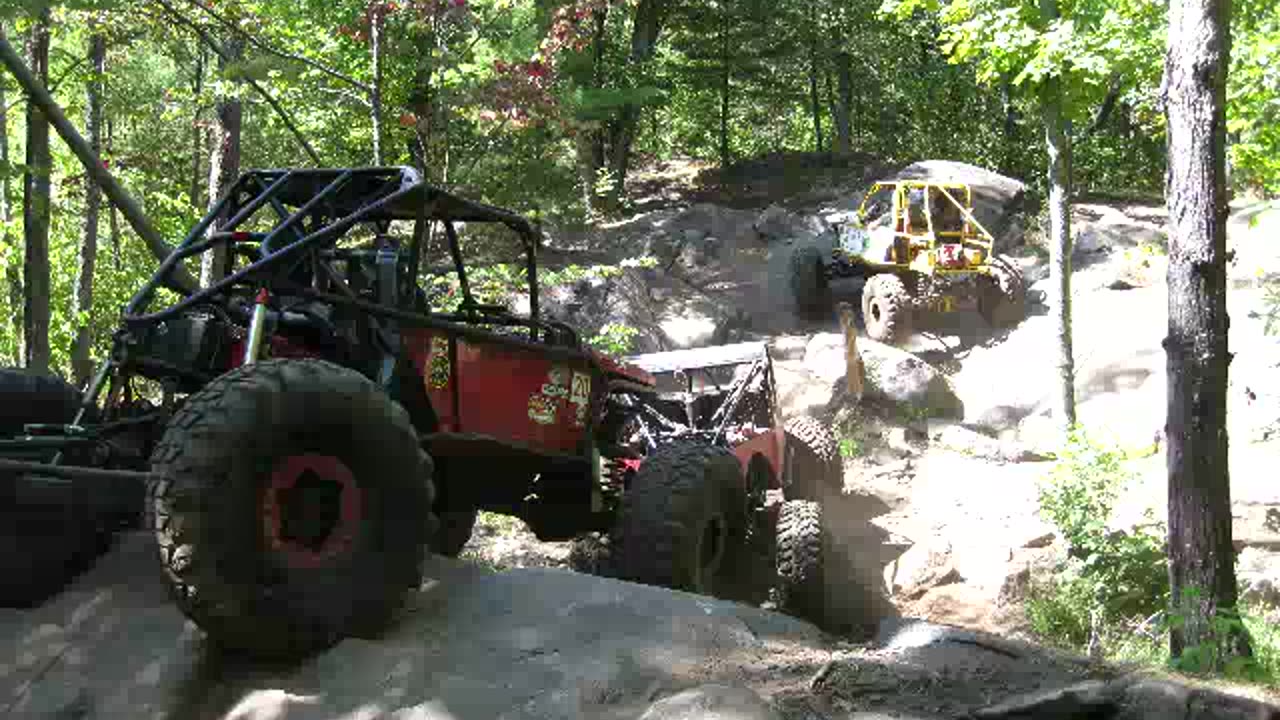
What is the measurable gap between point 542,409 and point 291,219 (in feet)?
5.12

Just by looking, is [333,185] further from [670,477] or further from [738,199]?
[738,199]

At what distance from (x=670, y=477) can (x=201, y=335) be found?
7.30 ft

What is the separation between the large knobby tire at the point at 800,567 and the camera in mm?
6996

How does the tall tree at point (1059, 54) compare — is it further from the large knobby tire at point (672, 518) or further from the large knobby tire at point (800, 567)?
the large knobby tire at point (672, 518)

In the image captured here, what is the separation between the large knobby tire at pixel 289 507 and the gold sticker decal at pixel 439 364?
3.08 feet

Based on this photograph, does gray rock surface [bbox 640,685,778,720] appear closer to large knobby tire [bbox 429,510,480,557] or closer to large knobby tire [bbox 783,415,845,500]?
large knobby tire [bbox 429,510,480,557]

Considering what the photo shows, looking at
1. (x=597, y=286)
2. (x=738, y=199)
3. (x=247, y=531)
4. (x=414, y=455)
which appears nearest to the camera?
(x=247, y=531)

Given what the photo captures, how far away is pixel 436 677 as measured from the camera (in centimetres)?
376

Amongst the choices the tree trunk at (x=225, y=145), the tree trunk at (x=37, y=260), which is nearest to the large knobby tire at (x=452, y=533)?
the tree trunk at (x=225, y=145)

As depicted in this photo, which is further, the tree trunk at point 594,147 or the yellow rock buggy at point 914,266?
the tree trunk at point 594,147

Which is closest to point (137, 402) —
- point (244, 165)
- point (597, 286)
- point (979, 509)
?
point (979, 509)

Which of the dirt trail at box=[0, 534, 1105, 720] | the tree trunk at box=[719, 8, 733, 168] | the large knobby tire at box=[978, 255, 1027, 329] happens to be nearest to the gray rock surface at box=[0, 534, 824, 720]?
the dirt trail at box=[0, 534, 1105, 720]

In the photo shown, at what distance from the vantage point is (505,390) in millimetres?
5555

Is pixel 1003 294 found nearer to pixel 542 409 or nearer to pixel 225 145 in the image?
pixel 225 145
